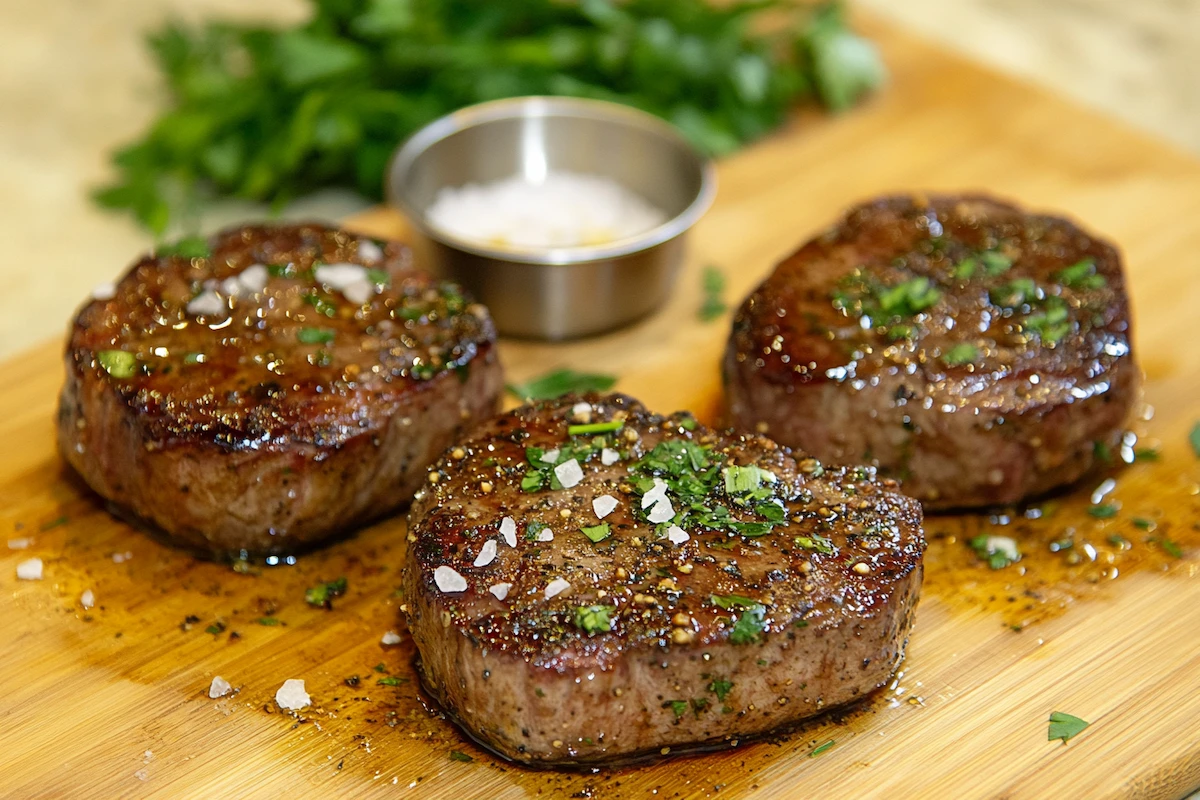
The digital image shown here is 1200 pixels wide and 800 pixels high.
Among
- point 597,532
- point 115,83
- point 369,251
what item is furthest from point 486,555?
point 115,83

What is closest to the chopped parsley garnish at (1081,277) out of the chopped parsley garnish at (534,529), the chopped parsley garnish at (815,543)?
the chopped parsley garnish at (815,543)

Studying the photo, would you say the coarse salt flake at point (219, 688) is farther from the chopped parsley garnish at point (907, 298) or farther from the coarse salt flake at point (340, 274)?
the chopped parsley garnish at point (907, 298)

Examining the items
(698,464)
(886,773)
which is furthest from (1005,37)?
(886,773)

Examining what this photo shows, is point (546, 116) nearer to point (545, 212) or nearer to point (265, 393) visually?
Result: point (545, 212)

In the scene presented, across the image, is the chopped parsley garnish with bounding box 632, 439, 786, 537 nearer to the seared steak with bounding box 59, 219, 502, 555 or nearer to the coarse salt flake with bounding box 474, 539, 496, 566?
the coarse salt flake with bounding box 474, 539, 496, 566

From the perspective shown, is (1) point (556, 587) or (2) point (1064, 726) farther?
(2) point (1064, 726)

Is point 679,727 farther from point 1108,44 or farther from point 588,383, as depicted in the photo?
point 1108,44
